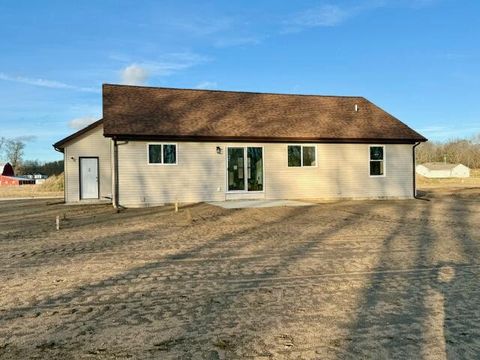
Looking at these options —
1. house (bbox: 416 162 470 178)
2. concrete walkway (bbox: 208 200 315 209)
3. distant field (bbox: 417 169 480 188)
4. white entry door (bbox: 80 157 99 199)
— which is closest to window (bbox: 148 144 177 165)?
concrete walkway (bbox: 208 200 315 209)

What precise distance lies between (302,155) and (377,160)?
3.65 m

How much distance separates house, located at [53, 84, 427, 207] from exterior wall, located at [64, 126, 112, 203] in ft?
0.14

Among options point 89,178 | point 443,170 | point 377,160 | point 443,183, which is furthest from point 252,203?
point 443,170

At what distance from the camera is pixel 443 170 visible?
9262 centimetres

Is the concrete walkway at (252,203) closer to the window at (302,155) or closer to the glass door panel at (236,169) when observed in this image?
the glass door panel at (236,169)

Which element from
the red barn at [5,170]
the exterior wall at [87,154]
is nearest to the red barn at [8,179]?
the red barn at [5,170]

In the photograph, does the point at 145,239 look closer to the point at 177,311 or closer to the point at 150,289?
the point at 150,289

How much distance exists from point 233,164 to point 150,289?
1393 cm

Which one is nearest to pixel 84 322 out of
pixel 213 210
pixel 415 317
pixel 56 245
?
pixel 415 317

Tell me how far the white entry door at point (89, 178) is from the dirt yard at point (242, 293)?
10189 millimetres

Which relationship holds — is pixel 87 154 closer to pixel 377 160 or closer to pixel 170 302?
pixel 377 160

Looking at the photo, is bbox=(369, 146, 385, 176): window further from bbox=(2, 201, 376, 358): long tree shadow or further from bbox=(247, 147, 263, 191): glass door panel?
bbox=(2, 201, 376, 358): long tree shadow

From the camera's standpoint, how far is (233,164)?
64.7 feet

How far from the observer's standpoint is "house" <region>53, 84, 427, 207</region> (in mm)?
18719
